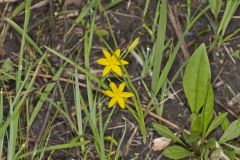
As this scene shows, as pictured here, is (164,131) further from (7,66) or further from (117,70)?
(7,66)

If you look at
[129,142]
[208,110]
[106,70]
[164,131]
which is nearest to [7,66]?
[106,70]

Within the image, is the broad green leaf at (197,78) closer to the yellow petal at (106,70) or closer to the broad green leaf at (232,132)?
the broad green leaf at (232,132)

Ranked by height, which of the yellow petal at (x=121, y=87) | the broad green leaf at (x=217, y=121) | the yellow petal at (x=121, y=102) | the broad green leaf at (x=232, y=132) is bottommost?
the broad green leaf at (x=232, y=132)

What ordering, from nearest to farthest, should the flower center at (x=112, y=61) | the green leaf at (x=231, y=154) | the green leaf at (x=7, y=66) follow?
the green leaf at (x=231, y=154)
the flower center at (x=112, y=61)
the green leaf at (x=7, y=66)

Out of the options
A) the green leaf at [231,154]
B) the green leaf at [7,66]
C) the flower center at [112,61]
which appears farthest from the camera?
the green leaf at [7,66]

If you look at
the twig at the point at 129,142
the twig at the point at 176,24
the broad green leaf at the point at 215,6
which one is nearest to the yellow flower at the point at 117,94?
the twig at the point at 129,142

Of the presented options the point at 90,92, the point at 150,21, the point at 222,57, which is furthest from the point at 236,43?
the point at 90,92

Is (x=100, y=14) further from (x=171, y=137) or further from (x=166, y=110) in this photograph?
(x=171, y=137)
